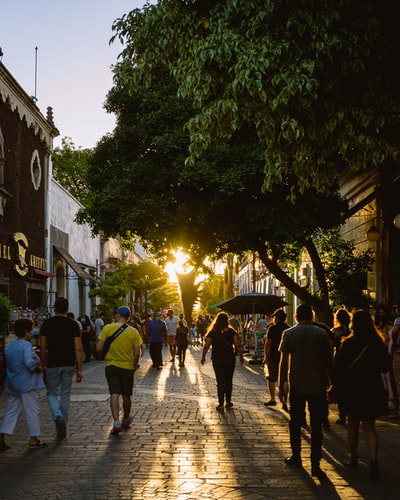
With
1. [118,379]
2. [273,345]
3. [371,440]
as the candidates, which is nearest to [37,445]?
[118,379]

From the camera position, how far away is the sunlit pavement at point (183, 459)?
6312 millimetres

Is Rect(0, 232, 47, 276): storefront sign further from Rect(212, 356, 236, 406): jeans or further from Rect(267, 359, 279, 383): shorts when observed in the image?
Rect(267, 359, 279, 383): shorts

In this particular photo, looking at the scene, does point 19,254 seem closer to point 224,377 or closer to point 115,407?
point 224,377

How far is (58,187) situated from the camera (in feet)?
107

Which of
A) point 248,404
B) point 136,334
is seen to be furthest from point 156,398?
point 136,334

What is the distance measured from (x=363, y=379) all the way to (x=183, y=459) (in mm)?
2166

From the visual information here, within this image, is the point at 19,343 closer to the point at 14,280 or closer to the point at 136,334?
the point at 136,334

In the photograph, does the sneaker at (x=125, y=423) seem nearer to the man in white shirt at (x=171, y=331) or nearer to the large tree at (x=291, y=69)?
the large tree at (x=291, y=69)

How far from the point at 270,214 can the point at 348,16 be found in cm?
968

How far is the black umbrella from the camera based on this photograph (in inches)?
952

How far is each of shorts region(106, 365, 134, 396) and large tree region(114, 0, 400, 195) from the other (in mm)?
3259

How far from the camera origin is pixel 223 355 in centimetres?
1251

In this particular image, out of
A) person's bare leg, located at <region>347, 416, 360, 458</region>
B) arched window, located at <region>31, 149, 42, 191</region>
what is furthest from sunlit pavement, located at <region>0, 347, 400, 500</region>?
arched window, located at <region>31, 149, 42, 191</region>

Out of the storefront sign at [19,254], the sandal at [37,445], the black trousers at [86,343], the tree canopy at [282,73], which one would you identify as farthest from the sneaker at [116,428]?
the black trousers at [86,343]
